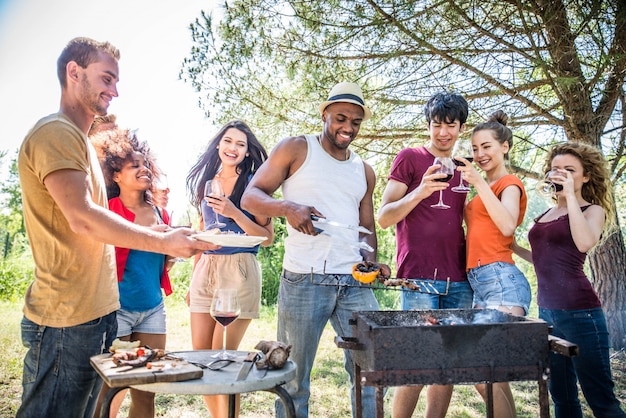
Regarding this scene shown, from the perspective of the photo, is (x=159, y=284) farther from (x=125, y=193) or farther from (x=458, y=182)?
(x=458, y=182)

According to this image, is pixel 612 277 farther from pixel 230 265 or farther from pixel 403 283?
pixel 230 265

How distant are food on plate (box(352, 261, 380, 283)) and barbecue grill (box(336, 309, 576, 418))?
48cm

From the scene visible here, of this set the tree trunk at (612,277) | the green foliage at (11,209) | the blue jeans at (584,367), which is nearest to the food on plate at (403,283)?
the blue jeans at (584,367)

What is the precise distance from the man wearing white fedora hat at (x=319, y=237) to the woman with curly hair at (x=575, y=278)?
3.55 feet

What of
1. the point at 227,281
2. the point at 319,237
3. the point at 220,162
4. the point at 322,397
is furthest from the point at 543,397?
the point at 322,397

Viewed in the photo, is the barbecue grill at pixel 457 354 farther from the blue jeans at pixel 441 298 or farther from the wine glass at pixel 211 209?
the wine glass at pixel 211 209

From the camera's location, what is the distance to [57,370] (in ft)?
7.25

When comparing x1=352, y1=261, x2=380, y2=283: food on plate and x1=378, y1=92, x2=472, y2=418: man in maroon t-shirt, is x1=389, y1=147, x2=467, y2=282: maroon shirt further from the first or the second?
x1=352, y1=261, x2=380, y2=283: food on plate

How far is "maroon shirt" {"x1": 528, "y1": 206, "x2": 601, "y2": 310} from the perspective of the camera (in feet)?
10.0

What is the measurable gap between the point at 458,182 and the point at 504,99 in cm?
272

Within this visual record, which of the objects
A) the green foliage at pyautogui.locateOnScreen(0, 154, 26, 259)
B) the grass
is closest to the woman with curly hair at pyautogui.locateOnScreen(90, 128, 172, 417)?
the grass

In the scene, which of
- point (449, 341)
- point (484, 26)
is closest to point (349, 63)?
point (484, 26)

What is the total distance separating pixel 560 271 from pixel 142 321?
2532 millimetres

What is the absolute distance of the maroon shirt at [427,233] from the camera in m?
3.17
